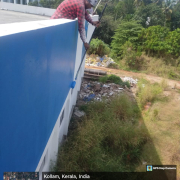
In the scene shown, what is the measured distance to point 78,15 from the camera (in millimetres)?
3186

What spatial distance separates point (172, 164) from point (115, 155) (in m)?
1.59

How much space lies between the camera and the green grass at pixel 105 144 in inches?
144

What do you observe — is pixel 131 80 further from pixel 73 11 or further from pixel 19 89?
pixel 19 89

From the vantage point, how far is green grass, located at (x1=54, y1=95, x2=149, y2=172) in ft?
12.0

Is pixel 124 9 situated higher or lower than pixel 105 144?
higher

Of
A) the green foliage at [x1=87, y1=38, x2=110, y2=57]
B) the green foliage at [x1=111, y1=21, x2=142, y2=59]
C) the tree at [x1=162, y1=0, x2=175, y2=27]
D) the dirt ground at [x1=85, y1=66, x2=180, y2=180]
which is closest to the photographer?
the dirt ground at [x1=85, y1=66, x2=180, y2=180]

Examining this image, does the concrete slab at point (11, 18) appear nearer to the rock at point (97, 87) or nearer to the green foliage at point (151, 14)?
the rock at point (97, 87)

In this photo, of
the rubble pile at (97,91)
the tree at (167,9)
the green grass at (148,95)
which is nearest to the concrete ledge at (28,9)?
the rubble pile at (97,91)

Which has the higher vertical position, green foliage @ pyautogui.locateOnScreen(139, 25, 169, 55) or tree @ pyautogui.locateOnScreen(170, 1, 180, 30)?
tree @ pyautogui.locateOnScreen(170, 1, 180, 30)

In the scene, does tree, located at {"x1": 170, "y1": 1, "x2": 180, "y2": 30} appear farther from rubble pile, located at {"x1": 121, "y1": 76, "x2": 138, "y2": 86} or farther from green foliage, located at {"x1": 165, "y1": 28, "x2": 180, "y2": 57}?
rubble pile, located at {"x1": 121, "y1": 76, "x2": 138, "y2": 86}

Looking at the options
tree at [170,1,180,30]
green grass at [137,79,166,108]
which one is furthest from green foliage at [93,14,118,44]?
green grass at [137,79,166,108]

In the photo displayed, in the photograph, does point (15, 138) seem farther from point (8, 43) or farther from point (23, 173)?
point (8, 43)

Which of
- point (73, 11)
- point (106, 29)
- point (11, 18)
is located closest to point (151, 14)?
point (106, 29)

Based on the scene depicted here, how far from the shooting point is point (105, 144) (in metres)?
4.86
